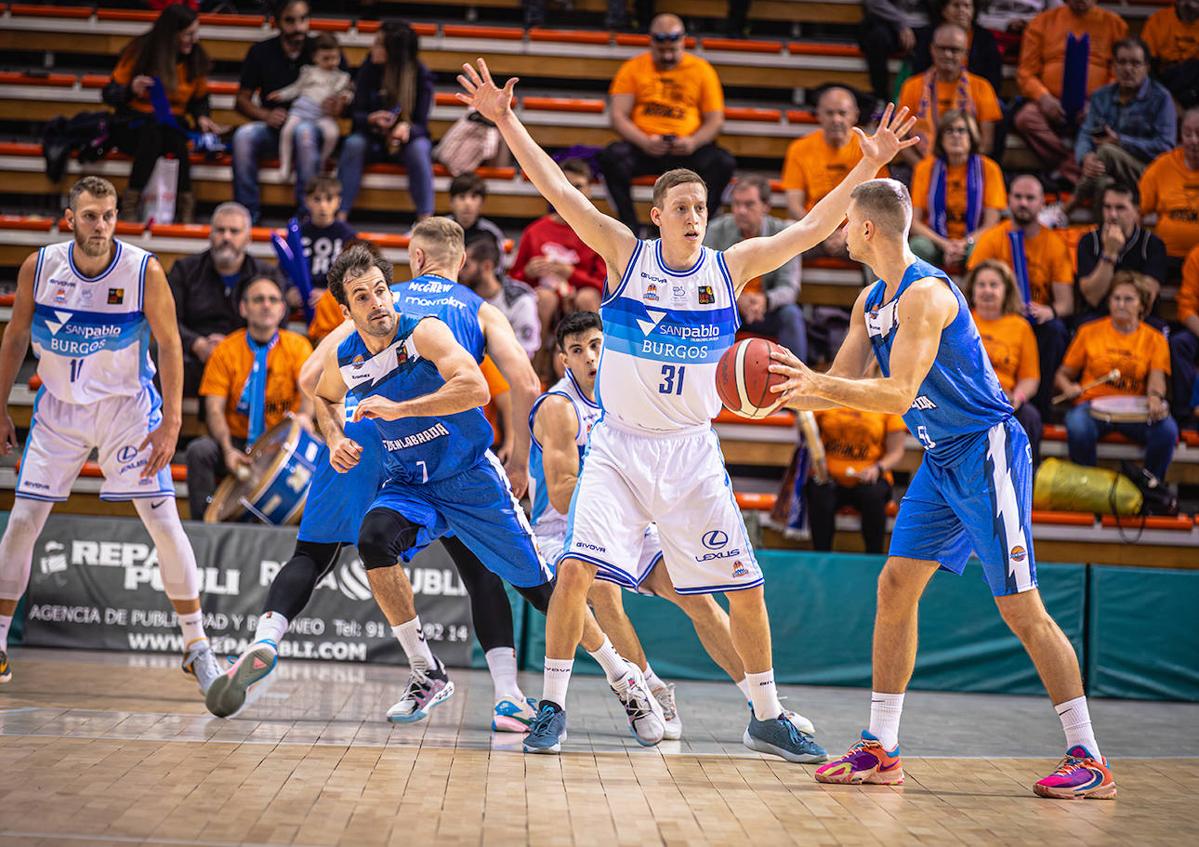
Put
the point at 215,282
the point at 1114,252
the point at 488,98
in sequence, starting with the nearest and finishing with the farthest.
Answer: the point at 488,98 < the point at 215,282 < the point at 1114,252

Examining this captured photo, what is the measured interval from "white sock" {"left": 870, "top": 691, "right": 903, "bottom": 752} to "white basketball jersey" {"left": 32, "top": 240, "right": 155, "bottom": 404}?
4.09m

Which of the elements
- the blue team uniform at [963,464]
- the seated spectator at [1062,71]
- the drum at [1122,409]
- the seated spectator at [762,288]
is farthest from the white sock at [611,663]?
the seated spectator at [1062,71]

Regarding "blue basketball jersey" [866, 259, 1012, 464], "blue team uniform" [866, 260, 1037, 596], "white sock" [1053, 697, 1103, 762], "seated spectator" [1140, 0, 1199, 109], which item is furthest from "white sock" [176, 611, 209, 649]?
"seated spectator" [1140, 0, 1199, 109]

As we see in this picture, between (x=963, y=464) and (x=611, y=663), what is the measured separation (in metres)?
1.82

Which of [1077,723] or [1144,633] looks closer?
[1077,723]

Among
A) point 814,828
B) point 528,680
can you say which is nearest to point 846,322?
point 528,680

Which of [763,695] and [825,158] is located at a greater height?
[825,158]

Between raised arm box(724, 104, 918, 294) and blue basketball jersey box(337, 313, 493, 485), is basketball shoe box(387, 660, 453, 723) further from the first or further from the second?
raised arm box(724, 104, 918, 294)

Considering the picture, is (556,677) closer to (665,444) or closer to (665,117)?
(665,444)

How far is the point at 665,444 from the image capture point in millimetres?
5273

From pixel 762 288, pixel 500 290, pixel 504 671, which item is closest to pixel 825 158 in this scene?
pixel 762 288

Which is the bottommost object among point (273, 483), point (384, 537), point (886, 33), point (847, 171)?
point (273, 483)

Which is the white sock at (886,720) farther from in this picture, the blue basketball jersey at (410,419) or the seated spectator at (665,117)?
the seated spectator at (665,117)

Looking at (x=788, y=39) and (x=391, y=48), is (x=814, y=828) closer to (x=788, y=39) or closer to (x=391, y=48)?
(x=391, y=48)
